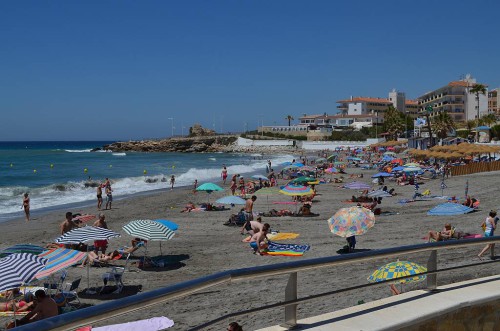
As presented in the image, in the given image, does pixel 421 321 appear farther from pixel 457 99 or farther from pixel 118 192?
pixel 457 99

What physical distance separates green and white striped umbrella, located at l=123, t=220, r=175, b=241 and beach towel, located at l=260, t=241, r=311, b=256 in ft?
8.86

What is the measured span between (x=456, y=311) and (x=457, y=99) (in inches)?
4118

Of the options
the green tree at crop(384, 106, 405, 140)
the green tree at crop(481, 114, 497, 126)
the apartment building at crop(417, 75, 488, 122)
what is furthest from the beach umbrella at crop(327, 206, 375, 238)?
the apartment building at crop(417, 75, 488, 122)

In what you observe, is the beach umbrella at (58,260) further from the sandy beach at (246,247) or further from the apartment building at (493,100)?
the apartment building at (493,100)

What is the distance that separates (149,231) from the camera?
13.0 m

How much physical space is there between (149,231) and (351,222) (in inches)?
199

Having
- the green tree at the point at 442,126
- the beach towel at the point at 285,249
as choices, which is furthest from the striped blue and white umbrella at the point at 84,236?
the green tree at the point at 442,126

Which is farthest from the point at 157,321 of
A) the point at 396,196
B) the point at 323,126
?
the point at 323,126

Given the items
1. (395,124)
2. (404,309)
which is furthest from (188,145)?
(404,309)

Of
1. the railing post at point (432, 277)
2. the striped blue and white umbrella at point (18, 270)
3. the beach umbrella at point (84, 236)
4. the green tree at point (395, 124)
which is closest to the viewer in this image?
the railing post at point (432, 277)

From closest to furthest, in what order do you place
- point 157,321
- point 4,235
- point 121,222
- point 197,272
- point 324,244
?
point 157,321, point 197,272, point 324,244, point 4,235, point 121,222

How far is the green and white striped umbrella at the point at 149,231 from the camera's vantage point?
507 inches

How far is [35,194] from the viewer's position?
3803 centimetres

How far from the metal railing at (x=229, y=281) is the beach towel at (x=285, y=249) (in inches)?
390
